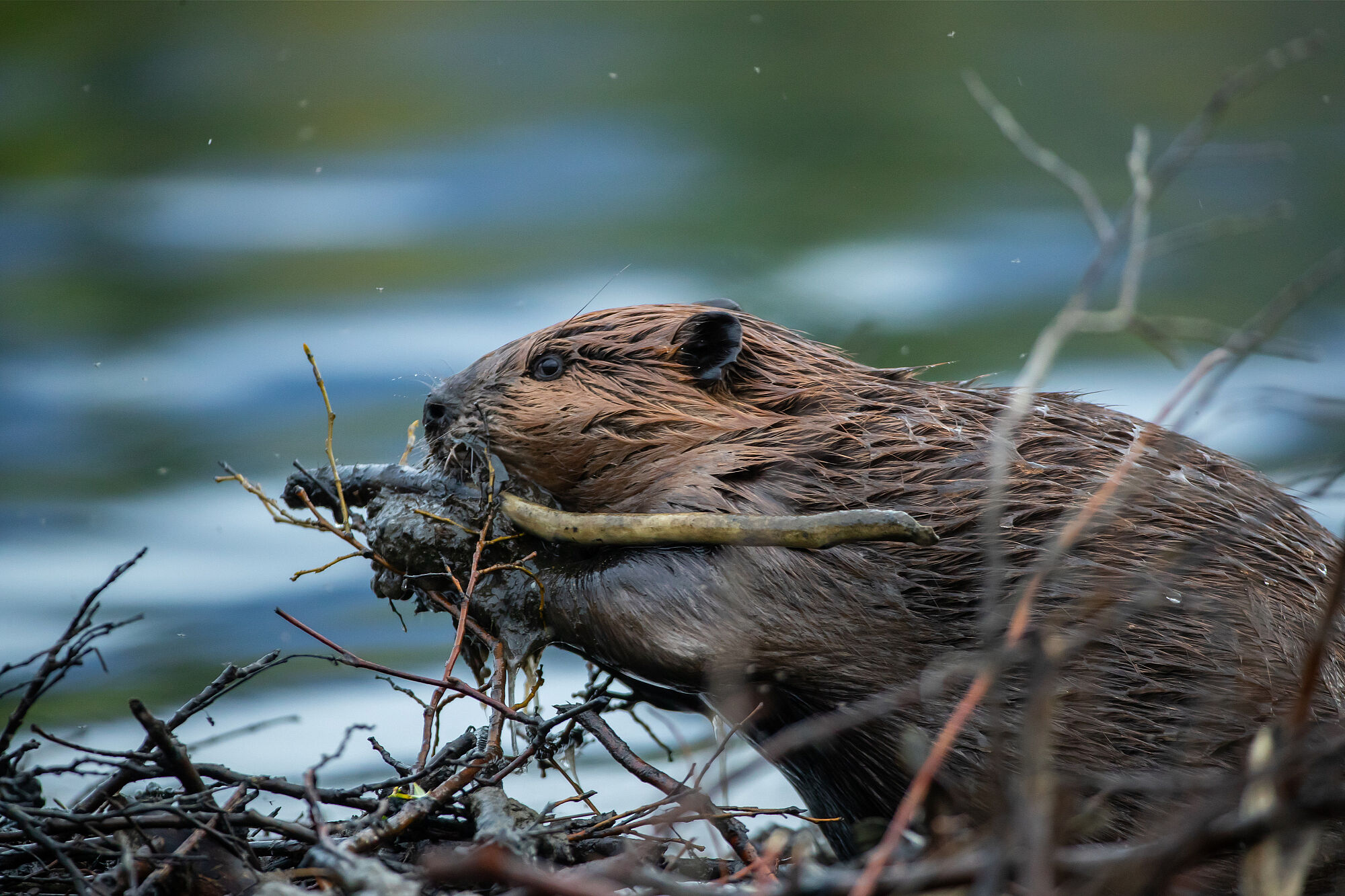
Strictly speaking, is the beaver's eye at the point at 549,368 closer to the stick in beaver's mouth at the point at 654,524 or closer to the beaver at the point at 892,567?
the beaver at the point at 892,567

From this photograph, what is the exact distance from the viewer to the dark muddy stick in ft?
6.59

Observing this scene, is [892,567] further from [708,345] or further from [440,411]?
[440,411]

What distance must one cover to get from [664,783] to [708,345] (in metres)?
1.04

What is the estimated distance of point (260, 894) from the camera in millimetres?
1660

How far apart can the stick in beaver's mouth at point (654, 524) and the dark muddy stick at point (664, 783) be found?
38cm

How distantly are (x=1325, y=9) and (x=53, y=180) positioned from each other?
695cm

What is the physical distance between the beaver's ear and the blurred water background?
11.5ft

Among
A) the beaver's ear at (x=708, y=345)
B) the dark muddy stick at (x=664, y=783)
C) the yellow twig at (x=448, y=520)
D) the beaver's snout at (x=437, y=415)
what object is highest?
the beaver's ear at (x=708, y=345)

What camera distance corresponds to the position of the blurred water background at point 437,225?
596 centimetres

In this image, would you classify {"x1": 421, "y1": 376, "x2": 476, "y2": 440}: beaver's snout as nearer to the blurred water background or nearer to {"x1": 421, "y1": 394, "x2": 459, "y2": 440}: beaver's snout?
{"x1": 421, "y1": 394, "x2": 459, "y2": 440}: beaver's snout

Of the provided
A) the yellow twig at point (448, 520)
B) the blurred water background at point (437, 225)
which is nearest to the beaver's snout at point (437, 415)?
the yellow twig at point (448, 520)

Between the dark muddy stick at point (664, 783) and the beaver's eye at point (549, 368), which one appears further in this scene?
the beaver's eye at point (549, 368)

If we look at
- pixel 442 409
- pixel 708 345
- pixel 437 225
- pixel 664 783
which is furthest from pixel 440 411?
pixel 437 225

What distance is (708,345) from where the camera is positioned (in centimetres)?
278
